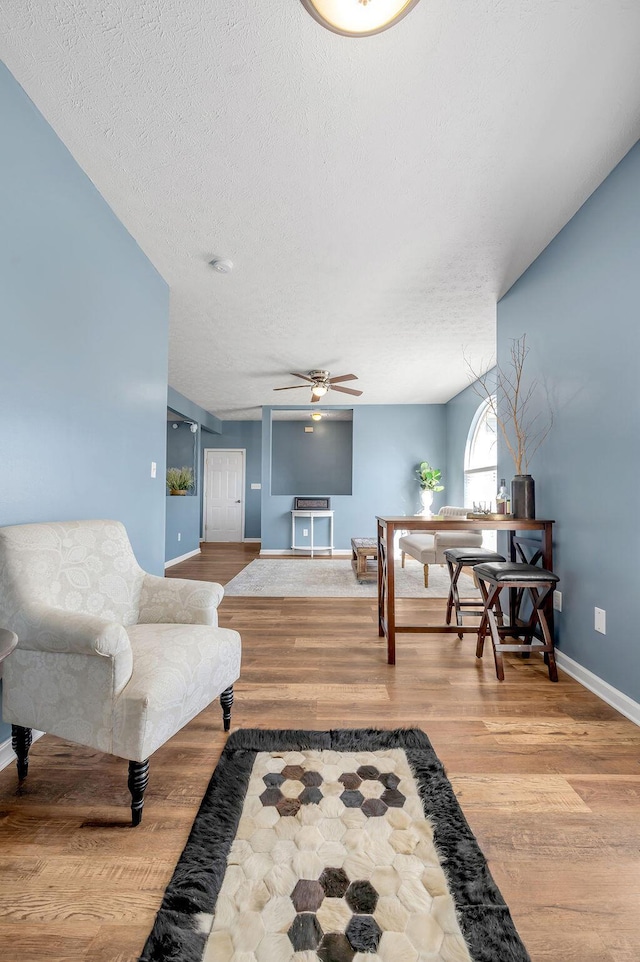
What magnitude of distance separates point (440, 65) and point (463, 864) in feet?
8.45

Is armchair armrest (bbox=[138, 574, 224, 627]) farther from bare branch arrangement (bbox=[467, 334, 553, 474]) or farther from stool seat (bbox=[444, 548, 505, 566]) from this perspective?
bare branch arrangement (bbox=[467, 334, 553, 474])

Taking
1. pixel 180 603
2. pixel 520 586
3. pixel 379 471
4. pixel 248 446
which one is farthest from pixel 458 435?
pixel 180 603

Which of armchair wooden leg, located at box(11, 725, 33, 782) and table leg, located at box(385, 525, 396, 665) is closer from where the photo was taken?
armchair wooden leg, located at box(11, 725, 33, 782)

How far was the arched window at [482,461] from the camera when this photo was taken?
5.95m

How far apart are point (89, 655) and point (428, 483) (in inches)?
251

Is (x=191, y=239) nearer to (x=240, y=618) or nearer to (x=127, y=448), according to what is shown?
(x=127, y=448)

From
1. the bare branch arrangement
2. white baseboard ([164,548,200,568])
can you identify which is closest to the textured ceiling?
the bare branch arrangement

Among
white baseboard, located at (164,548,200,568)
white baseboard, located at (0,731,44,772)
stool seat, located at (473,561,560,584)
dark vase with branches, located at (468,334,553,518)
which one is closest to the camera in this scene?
white baseboard, located at (0,731,44,772)

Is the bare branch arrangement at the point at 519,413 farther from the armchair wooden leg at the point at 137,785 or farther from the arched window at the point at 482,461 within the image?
the armchair wooden leg at the point at 137,785

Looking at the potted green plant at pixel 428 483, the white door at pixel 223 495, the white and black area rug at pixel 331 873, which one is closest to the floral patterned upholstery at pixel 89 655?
the white and black area rug at pixel 331 873

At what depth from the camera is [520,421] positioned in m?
3.29

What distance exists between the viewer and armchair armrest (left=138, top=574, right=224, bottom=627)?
6.26 feet

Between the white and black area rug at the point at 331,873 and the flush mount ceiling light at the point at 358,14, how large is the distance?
2.47 m

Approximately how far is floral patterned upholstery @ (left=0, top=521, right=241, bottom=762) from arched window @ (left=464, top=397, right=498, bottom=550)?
195 inches
